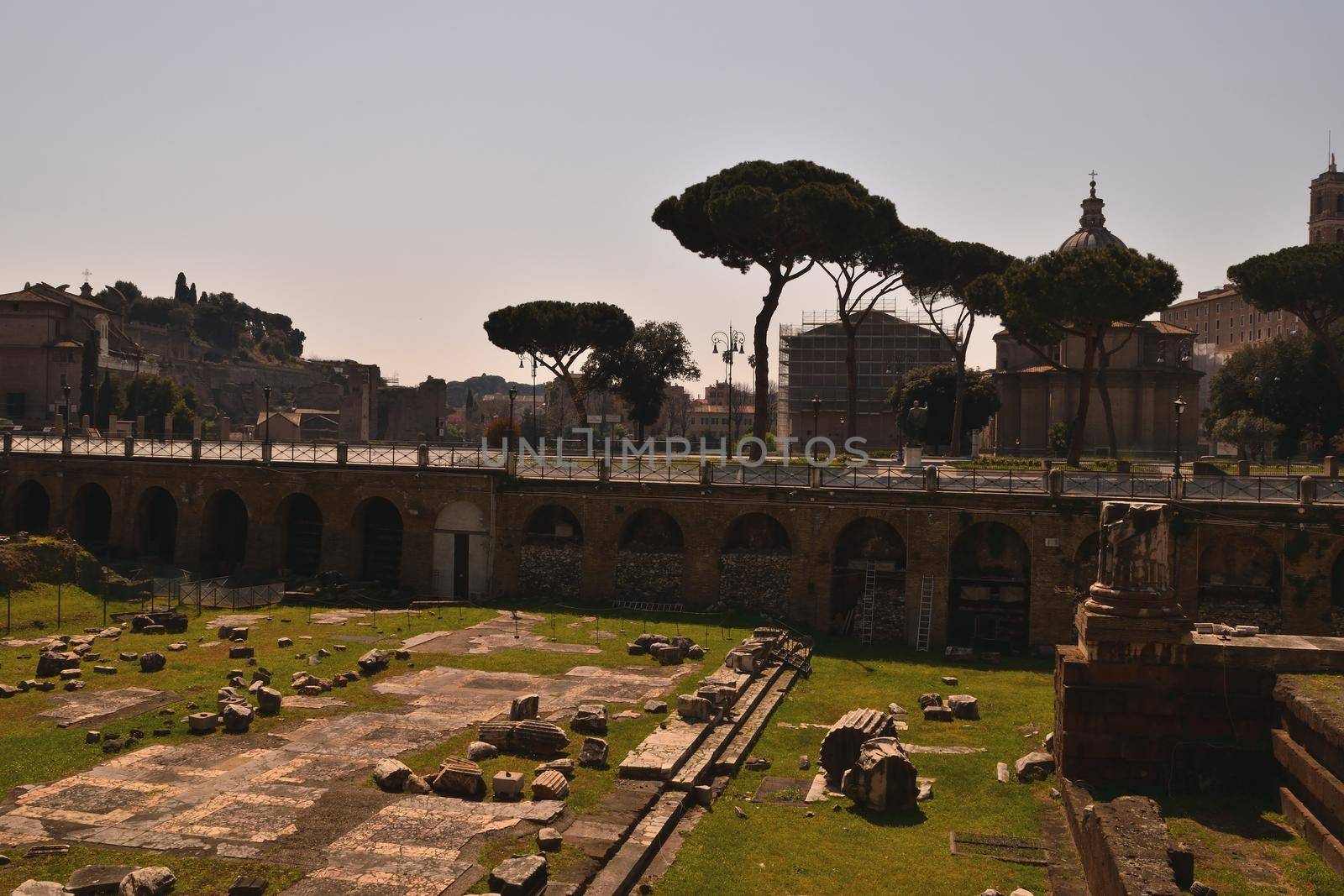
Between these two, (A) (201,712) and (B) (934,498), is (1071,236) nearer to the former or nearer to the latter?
(B) (934,498)

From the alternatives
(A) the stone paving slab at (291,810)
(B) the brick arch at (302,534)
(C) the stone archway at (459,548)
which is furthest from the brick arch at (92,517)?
(A) the stone paving slab at (291,810)

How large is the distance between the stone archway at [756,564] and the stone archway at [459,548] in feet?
26.5

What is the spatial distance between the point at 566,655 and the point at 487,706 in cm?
497

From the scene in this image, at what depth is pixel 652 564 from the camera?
33375mm

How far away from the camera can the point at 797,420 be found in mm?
85000

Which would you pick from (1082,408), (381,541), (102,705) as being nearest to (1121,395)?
(1082,408)

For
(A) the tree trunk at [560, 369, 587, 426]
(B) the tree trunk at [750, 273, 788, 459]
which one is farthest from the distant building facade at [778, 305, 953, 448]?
(B) the tree trunk at [750, 273, 788, 459]

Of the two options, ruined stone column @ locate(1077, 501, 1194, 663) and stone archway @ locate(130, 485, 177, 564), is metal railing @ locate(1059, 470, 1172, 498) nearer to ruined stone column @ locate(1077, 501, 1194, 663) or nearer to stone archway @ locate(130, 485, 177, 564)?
ruined stone column @ locate(1077, 501, 1194, 663)

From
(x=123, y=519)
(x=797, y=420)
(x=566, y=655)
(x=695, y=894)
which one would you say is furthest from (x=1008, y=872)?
(x=797, y=420)

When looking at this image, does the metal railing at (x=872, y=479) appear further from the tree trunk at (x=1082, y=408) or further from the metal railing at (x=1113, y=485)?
the tree trunk at (x=1082, y=408)

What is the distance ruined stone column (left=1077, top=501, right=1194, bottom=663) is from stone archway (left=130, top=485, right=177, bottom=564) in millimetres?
33176

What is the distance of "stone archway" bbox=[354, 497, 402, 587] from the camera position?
123ft

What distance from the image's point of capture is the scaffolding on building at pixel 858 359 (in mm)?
82875

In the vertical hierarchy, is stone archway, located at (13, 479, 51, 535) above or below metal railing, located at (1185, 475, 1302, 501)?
below
